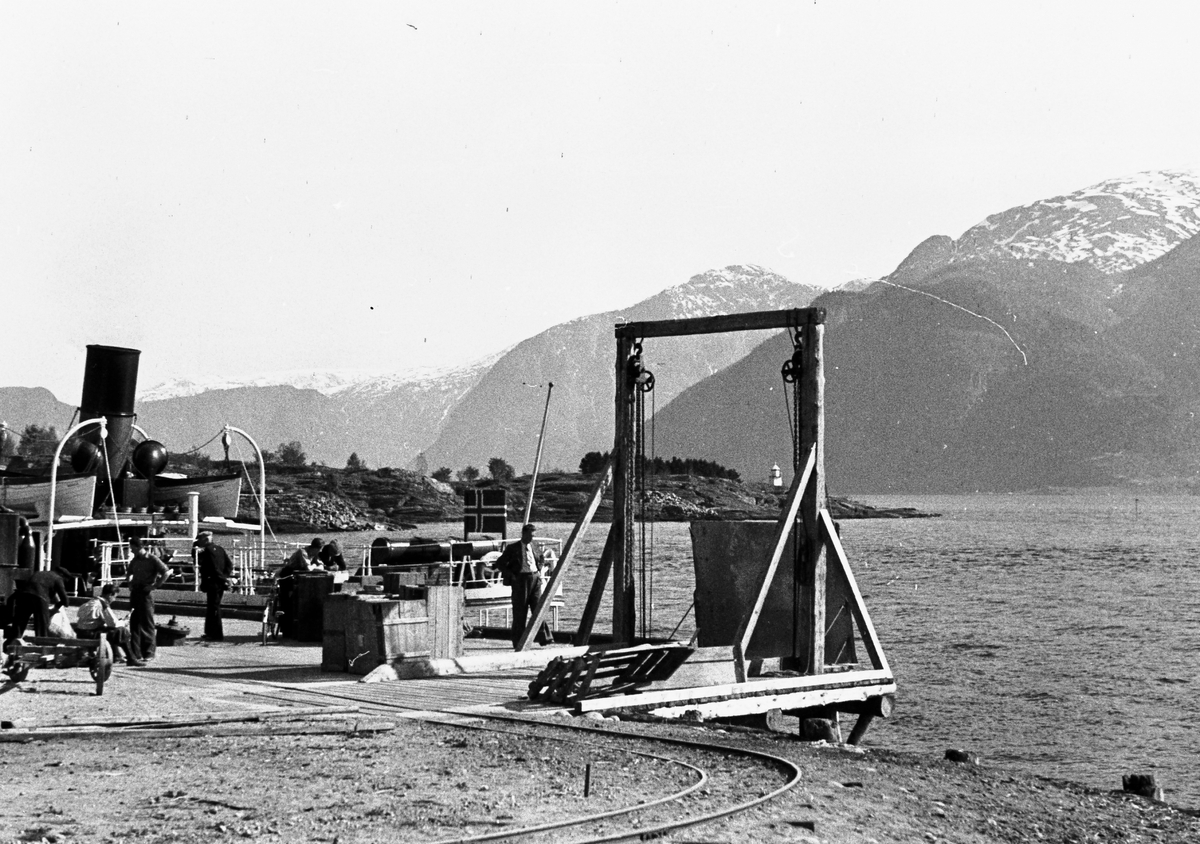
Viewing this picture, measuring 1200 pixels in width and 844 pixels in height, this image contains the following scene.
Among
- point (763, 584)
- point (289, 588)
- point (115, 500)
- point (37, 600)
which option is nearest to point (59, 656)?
point (37, 600)

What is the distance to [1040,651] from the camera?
51469 millimetres

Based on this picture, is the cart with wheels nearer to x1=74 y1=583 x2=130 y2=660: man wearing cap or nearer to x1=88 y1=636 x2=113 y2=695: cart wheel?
x1=88 y1=636 x2=113 y2=695: cart wheel

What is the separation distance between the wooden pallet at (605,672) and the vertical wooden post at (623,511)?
219 centimetres

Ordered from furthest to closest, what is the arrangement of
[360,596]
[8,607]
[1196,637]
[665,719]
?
[1196,637] < [8,607] < [360,596] < [665,719]

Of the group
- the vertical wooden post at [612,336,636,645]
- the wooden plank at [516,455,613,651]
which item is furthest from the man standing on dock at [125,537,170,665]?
the vertical wooden post at [612,336,636,645]

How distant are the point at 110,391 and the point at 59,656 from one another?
90.0ft

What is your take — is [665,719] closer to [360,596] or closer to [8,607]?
[360,596]

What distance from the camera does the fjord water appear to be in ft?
101

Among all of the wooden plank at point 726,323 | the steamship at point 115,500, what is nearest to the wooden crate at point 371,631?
the wooden plank at point 726,323

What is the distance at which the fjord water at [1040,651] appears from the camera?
101ft

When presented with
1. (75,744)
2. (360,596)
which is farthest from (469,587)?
(75,744)

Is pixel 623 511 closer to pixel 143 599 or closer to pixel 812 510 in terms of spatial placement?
pixel 812 510

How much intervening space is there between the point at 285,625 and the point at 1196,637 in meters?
41.4

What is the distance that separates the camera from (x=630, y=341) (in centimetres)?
2111
